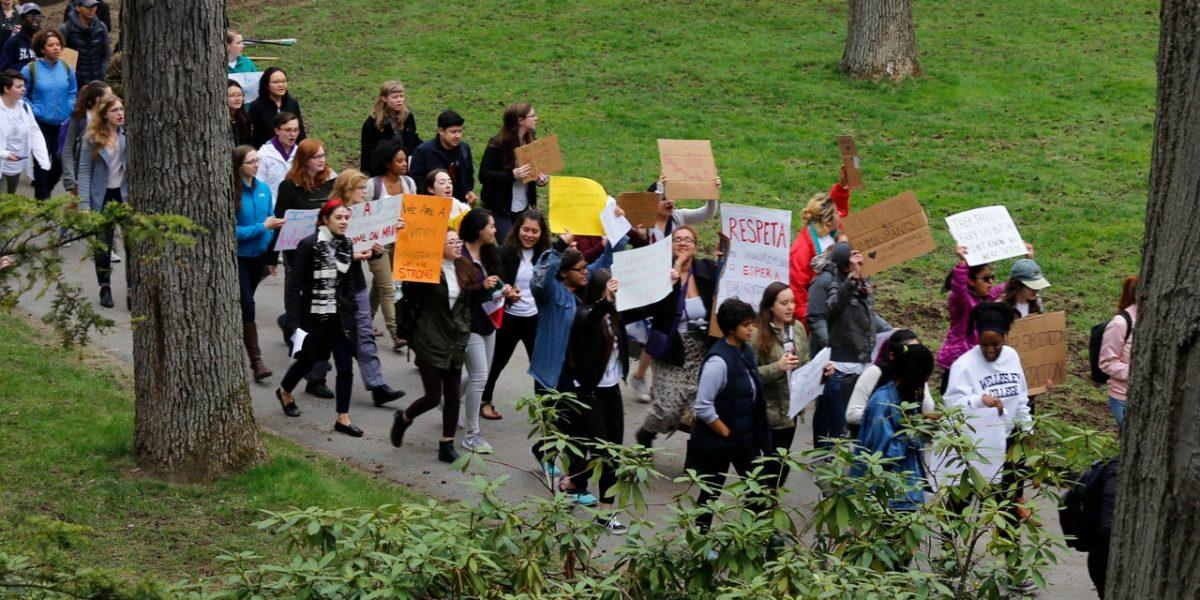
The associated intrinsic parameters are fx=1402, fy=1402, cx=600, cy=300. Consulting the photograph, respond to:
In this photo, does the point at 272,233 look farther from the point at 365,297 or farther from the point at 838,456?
the point at 838,456

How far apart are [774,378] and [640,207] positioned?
2384mm

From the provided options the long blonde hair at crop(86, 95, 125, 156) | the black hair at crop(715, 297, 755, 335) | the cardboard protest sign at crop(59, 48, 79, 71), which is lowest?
the black hair at crop(715, 297, 755, 335)

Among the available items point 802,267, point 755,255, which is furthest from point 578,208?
point 802,267

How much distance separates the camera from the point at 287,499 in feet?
28.1

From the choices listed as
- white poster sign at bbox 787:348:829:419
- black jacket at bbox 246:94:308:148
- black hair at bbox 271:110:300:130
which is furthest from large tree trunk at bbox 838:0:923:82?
white poster sign at bbox 787:348:829:419

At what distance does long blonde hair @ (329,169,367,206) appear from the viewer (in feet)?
32.7

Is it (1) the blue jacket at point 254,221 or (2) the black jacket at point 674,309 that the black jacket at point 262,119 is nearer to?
(1) the blue jacket at point 254,221

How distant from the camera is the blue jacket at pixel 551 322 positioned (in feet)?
29.9

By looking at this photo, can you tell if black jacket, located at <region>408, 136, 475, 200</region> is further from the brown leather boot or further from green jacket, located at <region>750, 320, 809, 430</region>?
green jacket, located at <region>750, 320, 809, 430</region>

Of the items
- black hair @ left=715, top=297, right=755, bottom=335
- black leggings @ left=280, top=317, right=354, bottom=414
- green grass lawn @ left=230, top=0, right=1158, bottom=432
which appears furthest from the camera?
green grass lawn @ left=230, top=0, right=1158, bottom=432

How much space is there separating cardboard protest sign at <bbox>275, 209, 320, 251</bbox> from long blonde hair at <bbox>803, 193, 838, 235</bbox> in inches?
142

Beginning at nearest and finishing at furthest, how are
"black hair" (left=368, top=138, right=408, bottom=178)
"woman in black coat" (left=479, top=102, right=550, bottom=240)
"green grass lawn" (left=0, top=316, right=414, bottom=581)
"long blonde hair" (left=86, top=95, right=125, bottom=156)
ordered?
"green grass lawn" (left=0, top=316, right=414, bottom=581) → "black hair" (left=368, top=138, right=408, bottom=178) → "woman in black coat" (left=479, top=102, right=550, bottom=240) → "long blonde hair" (left=86, top=95, right=125, bottom=156)

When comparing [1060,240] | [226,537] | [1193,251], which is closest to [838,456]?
[1193,251]

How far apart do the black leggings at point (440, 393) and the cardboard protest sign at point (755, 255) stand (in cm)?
194
